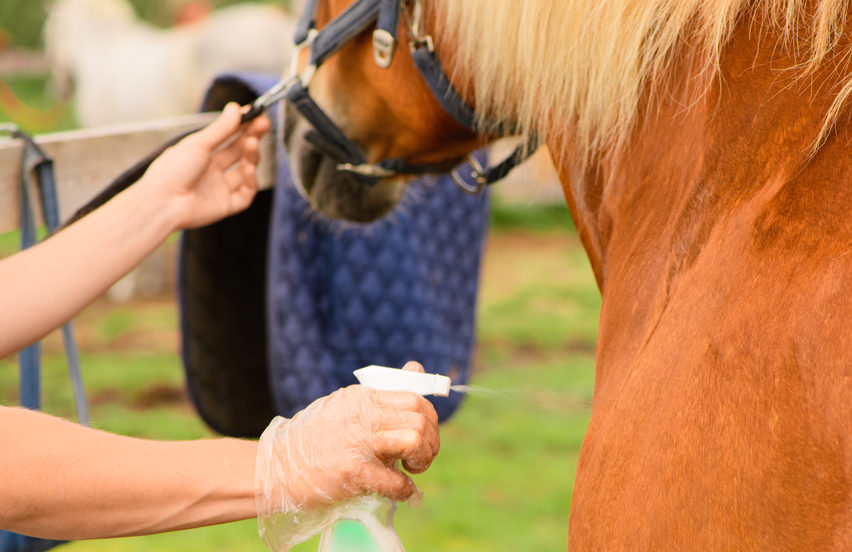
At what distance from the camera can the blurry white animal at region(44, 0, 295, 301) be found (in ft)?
15.5

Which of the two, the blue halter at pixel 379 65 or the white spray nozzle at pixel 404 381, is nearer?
the white spray nozzle at pixel 404 381

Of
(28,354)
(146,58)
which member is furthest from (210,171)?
(146,58)

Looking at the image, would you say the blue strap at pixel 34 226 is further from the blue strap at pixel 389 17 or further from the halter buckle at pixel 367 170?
the blue strap at pixel 389 17

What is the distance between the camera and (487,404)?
3.74 m

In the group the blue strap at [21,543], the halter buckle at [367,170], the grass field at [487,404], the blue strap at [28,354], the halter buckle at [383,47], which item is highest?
the halter buckle at [383,47]

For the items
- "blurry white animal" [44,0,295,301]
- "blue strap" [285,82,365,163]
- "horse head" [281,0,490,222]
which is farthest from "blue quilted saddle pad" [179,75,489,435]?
"blurry white animal" [44,0,295,301]

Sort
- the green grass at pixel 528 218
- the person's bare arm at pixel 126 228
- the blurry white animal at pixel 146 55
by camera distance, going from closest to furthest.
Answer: the person's bare arm at pixel 126 228 < the blurry white animal at pixel 146 55 < the green grass at pixel 528 218

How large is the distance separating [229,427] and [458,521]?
990mm

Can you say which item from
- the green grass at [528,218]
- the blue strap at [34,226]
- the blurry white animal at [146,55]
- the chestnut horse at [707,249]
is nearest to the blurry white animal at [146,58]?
the blurry white animal at [146,55]

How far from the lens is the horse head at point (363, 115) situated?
1.29 meters

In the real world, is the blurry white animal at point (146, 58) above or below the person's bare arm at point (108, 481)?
above

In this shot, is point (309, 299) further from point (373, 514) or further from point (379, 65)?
point (373, 514)

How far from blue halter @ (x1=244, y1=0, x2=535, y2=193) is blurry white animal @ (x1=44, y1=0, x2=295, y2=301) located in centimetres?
305

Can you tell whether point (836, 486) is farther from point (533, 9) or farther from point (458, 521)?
point (458, 521)
